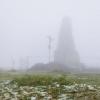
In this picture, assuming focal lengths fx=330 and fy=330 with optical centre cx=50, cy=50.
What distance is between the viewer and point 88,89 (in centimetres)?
1396

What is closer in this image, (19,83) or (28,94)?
(28,94)

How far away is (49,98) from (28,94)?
120 centimetres

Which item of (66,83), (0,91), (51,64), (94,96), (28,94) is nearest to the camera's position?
(94,96)

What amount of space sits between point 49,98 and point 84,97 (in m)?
1.32

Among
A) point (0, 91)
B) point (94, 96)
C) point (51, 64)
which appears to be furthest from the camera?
point (51, 64)

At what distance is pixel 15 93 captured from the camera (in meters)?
13.8

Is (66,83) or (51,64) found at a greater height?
(51,64)

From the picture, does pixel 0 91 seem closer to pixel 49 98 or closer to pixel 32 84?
pixel 32 84

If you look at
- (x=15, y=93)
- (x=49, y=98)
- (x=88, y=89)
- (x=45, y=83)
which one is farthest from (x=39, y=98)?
(x=45, y=83)

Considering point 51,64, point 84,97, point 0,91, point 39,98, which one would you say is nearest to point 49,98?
point 39,98

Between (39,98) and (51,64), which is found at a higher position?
(51,64)

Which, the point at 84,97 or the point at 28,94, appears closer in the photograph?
the point at 84,97

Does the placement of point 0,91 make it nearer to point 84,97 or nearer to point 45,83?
point 45,83

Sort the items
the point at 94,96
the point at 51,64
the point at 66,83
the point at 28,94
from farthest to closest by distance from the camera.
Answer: the point at 51,64 → the point at 66,83 → the point at 28,94 → the point at 94,96
